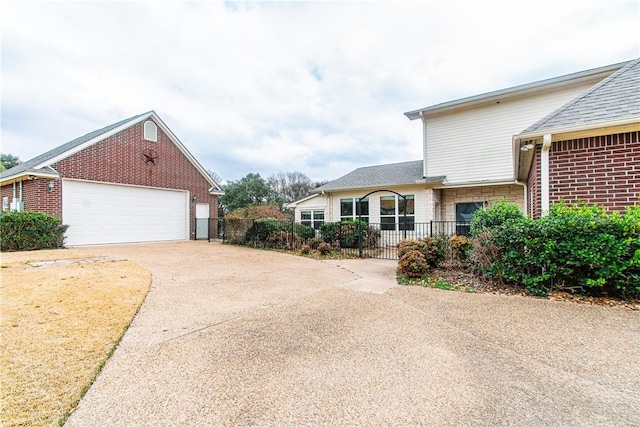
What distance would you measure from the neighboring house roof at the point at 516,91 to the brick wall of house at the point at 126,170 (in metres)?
12.5

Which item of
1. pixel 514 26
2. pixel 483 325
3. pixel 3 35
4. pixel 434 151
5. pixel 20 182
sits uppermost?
pixel 514 26

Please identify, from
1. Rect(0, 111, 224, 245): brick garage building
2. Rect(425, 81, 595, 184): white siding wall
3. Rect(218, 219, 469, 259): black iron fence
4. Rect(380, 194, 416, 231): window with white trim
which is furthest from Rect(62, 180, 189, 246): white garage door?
Rect(425, 81, 595, 184): white siding wall

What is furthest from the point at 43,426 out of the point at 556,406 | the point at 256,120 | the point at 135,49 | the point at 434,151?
the point at 256,120

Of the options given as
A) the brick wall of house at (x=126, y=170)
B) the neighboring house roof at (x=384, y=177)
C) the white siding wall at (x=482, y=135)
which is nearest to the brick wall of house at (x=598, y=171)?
the white siding wall at (x=482, y=135)

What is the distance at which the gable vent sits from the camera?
14.6 metres

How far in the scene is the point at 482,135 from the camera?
12.3 meters

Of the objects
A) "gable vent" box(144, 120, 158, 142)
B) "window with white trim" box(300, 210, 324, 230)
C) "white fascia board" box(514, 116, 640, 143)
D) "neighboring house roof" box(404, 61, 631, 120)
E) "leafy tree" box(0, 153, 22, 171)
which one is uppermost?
"leafy tree" box(0, 153, 22, 171)

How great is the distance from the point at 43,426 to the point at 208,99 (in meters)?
15.2

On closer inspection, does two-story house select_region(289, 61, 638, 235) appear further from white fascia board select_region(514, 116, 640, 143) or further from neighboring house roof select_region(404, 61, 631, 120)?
white fascia board select_region(514, 116, 640, 143)

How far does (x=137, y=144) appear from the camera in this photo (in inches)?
562

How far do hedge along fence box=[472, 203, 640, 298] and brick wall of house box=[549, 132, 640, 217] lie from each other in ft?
1.09

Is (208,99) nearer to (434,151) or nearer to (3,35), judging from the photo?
(3,35)

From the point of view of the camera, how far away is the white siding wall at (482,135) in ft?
37.2

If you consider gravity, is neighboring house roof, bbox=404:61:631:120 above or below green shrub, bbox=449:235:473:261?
above
